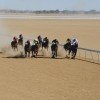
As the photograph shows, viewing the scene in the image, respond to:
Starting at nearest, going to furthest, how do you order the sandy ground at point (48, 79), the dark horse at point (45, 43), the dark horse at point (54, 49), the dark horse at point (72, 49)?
the sandy ground at point (48, 79), the dark horse at point (72, 49), the dark horse at point (54, 49), the dark horse at point (45, 43)

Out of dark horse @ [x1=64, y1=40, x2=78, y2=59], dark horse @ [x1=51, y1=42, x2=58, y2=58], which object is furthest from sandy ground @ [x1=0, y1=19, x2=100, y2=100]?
dark horse @ [x1=64, y1=40, x2=78, y2=59]

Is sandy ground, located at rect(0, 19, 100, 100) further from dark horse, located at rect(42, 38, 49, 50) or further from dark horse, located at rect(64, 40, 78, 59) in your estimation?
dark horse, located at rect(42, 38, 49, 50)

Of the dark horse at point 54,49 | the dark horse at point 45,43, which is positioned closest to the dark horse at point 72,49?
the dark horse at point 54,49

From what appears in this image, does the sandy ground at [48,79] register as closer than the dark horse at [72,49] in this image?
Yes

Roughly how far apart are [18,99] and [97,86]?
127 inches

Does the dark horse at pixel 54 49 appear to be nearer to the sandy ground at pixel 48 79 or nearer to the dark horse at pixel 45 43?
the sandy ground at pixel 48 79

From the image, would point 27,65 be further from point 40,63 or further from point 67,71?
point 67,71

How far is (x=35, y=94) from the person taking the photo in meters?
11.4

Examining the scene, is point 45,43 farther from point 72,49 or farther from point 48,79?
point 48,79

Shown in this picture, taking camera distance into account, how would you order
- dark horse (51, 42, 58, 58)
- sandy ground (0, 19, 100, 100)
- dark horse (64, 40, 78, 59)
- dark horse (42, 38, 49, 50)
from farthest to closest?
dark horse (42, 38, 49, 50), dark horse (51, 42, 58, 58), dark horse (64, 40, 78, 59), sandy ground (0, 19, 100, 100)

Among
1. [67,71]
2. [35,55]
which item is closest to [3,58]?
[35,55]

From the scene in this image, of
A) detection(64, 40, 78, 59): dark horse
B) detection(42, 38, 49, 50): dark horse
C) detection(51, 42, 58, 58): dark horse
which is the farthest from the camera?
detection(42, 38, 49, 50): dark horse

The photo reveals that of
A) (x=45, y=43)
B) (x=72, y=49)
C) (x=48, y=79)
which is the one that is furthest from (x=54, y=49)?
(x=48, y=79)

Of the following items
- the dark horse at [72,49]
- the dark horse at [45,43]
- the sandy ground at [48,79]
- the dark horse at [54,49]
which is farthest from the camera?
the dark horse at [45,43]
